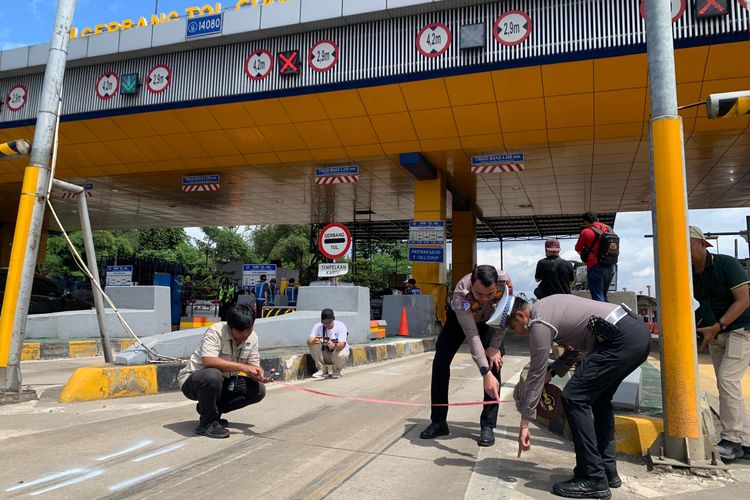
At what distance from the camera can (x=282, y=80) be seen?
13227 millimetres

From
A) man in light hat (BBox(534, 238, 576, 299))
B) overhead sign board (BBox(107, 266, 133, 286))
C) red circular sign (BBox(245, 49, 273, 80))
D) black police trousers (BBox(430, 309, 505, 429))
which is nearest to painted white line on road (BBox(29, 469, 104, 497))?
black police trousers (BBox(430, 309, 505, 429))

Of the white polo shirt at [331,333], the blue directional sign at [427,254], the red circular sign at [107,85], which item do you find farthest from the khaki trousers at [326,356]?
the red circular sign at [107,85]

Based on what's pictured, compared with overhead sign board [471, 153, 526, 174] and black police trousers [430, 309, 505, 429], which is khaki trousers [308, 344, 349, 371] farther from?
overhead sign board [471, 153, 526, 174]

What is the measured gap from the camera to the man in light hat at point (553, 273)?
6.37 m

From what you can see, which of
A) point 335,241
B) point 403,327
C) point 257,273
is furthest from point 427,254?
point 257,273

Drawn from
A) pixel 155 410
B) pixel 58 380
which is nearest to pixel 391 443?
pixel 155 410

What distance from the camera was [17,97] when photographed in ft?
52.3

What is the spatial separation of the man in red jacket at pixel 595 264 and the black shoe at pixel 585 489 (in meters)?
3.08

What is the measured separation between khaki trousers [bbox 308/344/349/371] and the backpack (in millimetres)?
4145

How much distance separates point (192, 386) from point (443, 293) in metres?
12.8

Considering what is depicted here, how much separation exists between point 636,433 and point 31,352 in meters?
10.5

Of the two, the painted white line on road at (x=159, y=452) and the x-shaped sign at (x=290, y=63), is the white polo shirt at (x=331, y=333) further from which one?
the x-shaped sign at (x=290, y=63)

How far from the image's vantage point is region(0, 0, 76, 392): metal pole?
5.93m

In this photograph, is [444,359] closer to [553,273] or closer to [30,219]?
[553,273]
